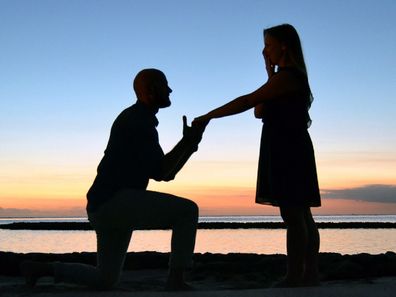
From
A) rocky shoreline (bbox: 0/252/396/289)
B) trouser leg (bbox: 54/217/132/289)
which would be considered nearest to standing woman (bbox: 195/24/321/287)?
rocky shoreline (bbox: 0/252/396/289)

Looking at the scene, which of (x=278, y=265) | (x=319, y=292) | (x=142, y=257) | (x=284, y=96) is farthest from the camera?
(x=142, y=257)

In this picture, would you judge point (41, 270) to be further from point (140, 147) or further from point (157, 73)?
point (157, 73)

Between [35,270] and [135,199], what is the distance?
1070 mm

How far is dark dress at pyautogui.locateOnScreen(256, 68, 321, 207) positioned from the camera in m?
4.40

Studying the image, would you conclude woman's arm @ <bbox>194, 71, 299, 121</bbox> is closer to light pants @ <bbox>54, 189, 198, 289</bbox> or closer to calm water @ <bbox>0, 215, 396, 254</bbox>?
light pants @ <bbox>54, 189, 198, 289</bbox>

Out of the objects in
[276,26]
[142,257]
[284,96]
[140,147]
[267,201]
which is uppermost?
[276,26]

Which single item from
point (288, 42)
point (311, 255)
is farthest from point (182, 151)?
point (311, 255)

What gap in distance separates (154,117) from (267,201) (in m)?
1.08

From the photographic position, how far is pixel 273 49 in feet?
15.1

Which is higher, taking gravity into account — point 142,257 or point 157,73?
point 157,73

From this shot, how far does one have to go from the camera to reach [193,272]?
7.11 meters

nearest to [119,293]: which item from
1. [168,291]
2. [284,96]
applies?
[168,291]

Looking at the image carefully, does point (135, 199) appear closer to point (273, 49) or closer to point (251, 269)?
point (273, 49)

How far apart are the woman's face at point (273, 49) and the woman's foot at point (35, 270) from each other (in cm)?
231
